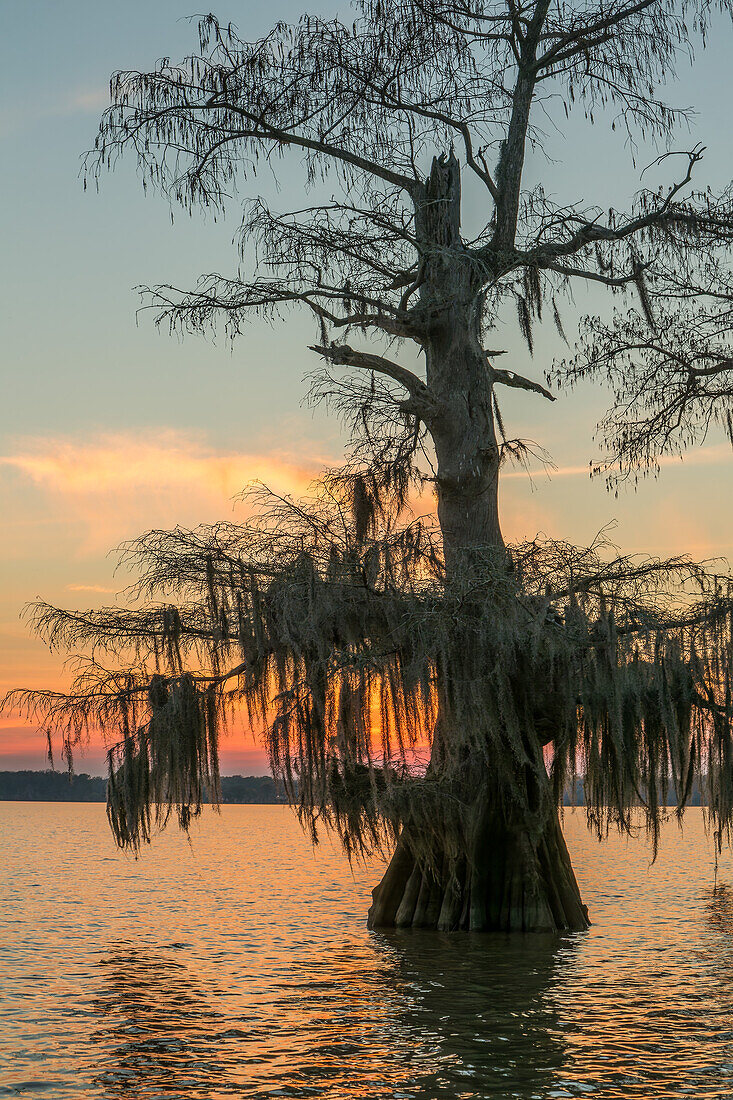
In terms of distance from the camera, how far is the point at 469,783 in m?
17.9

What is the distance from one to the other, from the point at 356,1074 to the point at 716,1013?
544cm

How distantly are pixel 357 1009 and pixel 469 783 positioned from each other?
4235 mm

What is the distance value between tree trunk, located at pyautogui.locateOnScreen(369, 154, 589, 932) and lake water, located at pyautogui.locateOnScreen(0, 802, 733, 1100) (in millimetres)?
541

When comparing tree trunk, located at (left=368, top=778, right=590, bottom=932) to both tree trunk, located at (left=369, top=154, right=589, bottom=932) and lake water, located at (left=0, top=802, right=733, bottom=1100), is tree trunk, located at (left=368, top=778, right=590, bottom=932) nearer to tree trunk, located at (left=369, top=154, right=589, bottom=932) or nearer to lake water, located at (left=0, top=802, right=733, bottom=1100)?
tree trunk, located at (left=369, top=154, right=589, bottom=932)

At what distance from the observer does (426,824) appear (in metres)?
17.0

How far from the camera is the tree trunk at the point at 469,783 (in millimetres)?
17359

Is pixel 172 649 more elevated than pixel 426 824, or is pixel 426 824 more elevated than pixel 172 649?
pixel 172 649

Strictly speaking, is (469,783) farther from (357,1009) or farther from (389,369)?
(389,369)

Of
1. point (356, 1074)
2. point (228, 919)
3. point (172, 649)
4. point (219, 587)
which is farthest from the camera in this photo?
point (228, 919)

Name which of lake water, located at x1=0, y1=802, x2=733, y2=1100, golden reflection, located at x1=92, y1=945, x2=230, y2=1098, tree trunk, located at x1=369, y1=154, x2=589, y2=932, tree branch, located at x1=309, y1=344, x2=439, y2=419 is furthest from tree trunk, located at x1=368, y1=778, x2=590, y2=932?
tree branch, located at x1=309, y1=344, x2=439, y2=419

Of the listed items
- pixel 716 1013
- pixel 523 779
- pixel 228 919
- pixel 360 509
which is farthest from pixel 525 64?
pixel 228 919

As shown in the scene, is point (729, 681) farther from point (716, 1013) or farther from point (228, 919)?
point (228, 919)

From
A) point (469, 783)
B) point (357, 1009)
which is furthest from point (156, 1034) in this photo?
point (469, 783)

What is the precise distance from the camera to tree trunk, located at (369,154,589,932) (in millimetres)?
17359
